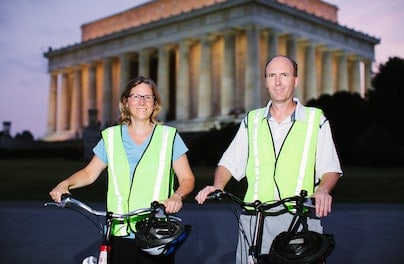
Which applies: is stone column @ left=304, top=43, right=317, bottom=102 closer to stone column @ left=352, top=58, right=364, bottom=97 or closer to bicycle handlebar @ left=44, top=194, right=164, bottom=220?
stone column @ left=352, top=58, right=364, bottom=97

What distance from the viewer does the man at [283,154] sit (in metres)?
4.16

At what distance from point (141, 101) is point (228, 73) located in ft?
180

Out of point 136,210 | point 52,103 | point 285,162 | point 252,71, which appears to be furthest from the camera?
point 52,103

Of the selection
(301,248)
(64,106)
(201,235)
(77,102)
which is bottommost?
(201,235)

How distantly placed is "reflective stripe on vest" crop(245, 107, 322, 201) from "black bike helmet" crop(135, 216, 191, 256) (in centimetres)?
75

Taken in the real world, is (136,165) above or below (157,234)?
above

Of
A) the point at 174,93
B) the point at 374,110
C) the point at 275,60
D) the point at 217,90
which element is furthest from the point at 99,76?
the point at 275,60

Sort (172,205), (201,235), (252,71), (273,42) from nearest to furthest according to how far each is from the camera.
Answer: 1. (172,205)
2. (201,235)
3. (252,71)
4. (273,42)

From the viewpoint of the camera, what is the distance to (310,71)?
2527 inches

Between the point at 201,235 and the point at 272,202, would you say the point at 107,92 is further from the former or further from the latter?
the point at 272,202

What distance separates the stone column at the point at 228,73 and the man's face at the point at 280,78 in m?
53.7

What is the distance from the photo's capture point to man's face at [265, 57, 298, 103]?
4.29 metres

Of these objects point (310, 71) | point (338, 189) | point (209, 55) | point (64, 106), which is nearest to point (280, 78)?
point (338, 189)

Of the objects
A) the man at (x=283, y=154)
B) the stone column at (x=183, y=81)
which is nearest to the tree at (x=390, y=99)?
the stone column at (x=183, y=81)
